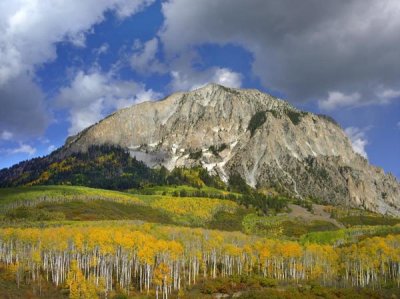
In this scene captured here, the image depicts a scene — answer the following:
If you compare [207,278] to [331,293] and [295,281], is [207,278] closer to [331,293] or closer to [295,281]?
[295,281]

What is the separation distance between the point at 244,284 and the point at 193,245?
2751 cm

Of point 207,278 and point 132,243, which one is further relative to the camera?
point 207,278

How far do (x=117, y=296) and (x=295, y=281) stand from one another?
69245 millimetres

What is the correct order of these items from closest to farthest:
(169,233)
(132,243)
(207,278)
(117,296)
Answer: (117,296), (132,243), (207,278), (169,233)

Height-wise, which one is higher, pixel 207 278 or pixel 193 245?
pixel 193 245

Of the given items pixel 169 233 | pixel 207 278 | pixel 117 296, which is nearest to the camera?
pixel 117 296

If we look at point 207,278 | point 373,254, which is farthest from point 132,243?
point 373,254

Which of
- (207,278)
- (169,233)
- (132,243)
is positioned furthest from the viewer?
(169,233)

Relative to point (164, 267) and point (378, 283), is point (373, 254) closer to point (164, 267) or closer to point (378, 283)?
point (378, 283)

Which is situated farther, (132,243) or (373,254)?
(373,254)

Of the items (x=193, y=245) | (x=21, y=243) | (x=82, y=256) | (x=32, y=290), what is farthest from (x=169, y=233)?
(x=32, y=290)

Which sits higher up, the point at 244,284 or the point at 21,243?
the point at 21,243

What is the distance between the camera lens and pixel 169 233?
187625 mm

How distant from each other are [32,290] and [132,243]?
32.9 metres
